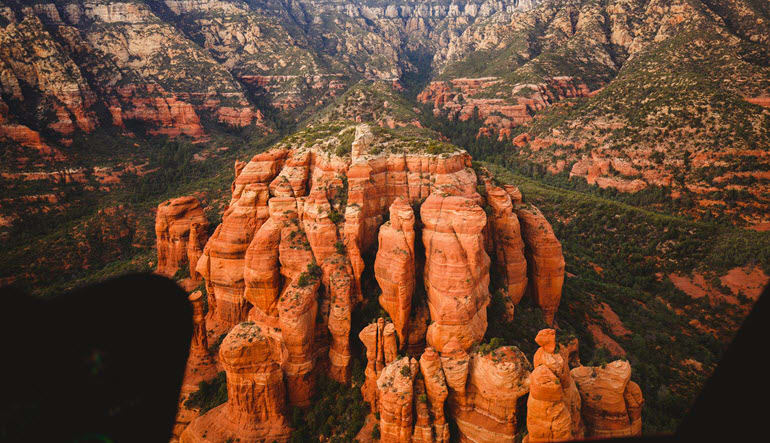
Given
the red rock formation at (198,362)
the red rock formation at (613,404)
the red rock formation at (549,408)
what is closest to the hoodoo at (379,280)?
the red rock formation at (549,408)

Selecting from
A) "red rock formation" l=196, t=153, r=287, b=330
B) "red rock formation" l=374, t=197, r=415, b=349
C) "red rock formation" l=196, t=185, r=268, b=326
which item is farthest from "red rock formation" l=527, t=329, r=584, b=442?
"red rock formation" l=196, t=185, r=268, b=326

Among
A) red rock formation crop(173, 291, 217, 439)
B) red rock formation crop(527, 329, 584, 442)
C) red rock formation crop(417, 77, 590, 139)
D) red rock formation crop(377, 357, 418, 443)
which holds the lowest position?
red rock formation crop(173, 291, 217, 439)

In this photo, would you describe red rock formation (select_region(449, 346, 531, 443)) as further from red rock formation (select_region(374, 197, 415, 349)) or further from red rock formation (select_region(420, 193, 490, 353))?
red rock formation (select_region(374, 197, 415, 349))

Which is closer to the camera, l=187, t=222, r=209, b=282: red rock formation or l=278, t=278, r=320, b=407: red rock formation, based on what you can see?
l=278, t=278, r=320, b=407: red rock formation

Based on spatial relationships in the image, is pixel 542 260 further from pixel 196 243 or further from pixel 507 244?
pixel 196 243

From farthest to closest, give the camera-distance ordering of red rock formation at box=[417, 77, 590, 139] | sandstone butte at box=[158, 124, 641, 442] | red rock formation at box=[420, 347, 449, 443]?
1. red rock formation at box=[417, 77, 590, 139]
2. sandstone butte at box=[158, 124, 641, 442]
3. red rock formation at box=[420, 347, 449, 443]
